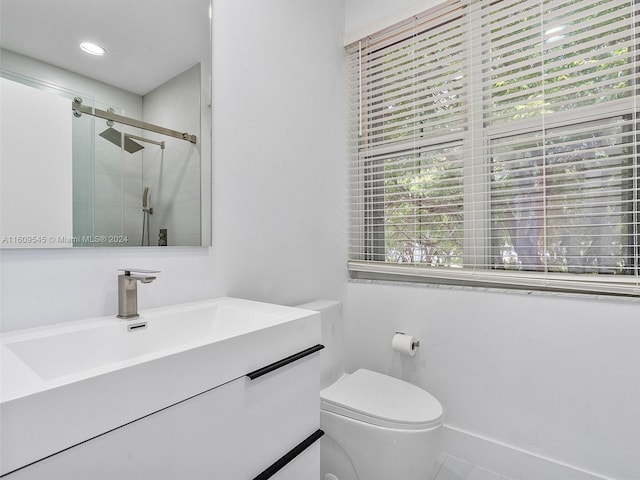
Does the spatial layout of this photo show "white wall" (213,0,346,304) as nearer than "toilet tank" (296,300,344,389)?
Yes

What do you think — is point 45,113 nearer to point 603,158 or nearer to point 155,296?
point 155,296

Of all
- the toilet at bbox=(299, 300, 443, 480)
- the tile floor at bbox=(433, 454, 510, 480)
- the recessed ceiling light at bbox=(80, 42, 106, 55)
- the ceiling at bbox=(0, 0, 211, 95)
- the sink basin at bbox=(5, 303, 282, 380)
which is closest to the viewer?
the sink basin at bbox=(5, 303, 282, 380)

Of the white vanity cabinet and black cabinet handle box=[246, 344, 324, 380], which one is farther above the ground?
black cabinet handle box=[246, 344, 324, 380]

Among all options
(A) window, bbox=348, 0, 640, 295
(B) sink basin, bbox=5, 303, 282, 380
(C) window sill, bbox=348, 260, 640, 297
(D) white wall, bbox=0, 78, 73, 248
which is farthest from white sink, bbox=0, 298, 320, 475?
(A) window, bbox=348, 0, 640, 295

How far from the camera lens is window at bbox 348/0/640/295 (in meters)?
1.31

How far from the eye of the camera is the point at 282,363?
34.1 inches

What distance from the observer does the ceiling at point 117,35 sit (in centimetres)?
85

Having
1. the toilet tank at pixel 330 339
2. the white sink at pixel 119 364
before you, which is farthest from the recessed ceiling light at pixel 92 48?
the toilet tank at pixel 330 339

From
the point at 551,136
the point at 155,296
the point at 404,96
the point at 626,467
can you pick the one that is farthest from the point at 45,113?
the point at 626,467

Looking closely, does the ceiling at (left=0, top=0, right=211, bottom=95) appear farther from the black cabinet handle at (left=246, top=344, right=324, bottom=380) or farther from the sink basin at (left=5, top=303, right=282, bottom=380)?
the black cabinet handle at (left=246, top=344, right=324, bottom=380)

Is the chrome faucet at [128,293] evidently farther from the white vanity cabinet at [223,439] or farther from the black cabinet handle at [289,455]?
the black cabinet handle at [289,455]

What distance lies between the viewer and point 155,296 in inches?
42.5

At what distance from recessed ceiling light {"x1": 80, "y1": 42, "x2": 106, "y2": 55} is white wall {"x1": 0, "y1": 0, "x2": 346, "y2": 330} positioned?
1.22ft

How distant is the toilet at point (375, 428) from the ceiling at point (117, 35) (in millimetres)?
1110
